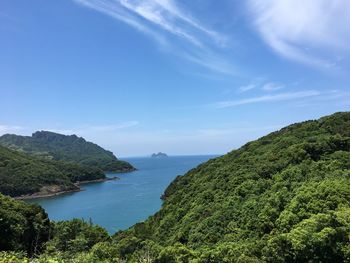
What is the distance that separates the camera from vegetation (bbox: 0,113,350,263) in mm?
19578

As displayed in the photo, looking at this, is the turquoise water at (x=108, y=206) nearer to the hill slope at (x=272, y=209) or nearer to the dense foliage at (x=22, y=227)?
the hill slope at (x=272, y=209)

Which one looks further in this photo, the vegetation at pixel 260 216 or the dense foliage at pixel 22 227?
the dense foliage at pixel 22 227

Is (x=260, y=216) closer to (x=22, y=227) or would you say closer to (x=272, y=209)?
(x=272, y=209)

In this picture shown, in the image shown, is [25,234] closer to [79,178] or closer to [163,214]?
[163,214]

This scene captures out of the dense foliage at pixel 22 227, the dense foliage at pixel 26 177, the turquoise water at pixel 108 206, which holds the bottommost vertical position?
the turquoise water at pixel 108 206

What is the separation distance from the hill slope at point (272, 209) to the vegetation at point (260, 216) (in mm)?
54

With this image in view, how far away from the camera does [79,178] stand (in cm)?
12675

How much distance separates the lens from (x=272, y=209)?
26156mm

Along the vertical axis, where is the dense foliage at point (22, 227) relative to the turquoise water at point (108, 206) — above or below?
above

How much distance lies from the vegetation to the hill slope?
0.18 ft

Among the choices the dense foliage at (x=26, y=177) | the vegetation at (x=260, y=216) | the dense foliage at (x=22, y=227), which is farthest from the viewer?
the dense foliage at (x=26, y=177)

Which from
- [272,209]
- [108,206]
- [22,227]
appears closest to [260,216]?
[272,209]

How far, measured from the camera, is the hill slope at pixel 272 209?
19.6m

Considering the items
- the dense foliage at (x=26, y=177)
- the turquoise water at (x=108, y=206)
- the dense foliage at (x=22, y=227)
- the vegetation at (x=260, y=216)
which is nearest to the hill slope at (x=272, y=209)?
the vegetation at (x=260, y=216)
